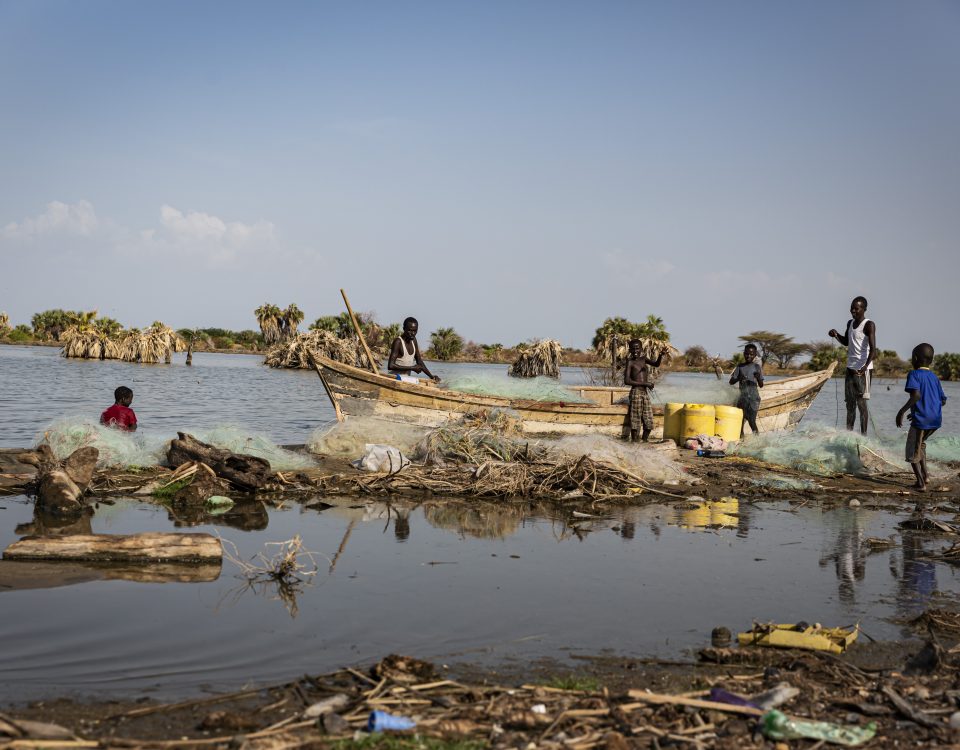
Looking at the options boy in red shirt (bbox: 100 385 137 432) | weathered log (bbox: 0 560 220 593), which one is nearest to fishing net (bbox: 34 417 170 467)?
boy in red shirt (bbox: 100 385 137 432)

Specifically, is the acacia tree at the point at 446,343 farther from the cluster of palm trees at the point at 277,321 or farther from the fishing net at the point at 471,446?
the fishing net at the point at 471,446

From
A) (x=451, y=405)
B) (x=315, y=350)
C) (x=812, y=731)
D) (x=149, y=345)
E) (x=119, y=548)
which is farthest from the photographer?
(x=315, y=350)

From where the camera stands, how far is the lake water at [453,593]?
455 cm

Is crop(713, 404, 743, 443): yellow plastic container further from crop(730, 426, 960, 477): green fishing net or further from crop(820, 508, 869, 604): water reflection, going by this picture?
crop(820, 508, 869, 604): water reflection

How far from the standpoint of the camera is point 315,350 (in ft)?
173

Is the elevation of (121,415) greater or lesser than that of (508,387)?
lesser

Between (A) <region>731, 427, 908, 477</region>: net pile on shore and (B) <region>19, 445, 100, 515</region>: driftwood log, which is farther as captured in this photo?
(A) <region>731, 427, 908, 477</region>: net pile on shore

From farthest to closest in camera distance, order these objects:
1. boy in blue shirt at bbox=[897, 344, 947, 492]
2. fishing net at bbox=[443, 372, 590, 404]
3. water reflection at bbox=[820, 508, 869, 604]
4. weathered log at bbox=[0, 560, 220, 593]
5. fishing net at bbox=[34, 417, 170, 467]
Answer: fishing net at bbox=[443, 372, 590, 404]
boy in blue shirt at bbox=[897, 344, 947, 492]
fishing net at bbox=[34, 417, 170, 467]
water reflection at bbox=[820, 508, 869, 604]
weathered log at bbox=[0, 560, 220, 593]

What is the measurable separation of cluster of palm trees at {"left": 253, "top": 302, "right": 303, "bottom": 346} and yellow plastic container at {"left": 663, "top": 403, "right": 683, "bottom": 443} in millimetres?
53748

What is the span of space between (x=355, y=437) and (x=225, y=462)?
2864mm

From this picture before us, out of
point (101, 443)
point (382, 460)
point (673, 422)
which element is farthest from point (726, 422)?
point (101, 443)

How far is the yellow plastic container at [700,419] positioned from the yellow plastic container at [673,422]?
0.23m

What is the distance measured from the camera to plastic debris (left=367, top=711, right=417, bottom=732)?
11.2ft

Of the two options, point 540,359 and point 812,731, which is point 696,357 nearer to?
point 540,359
